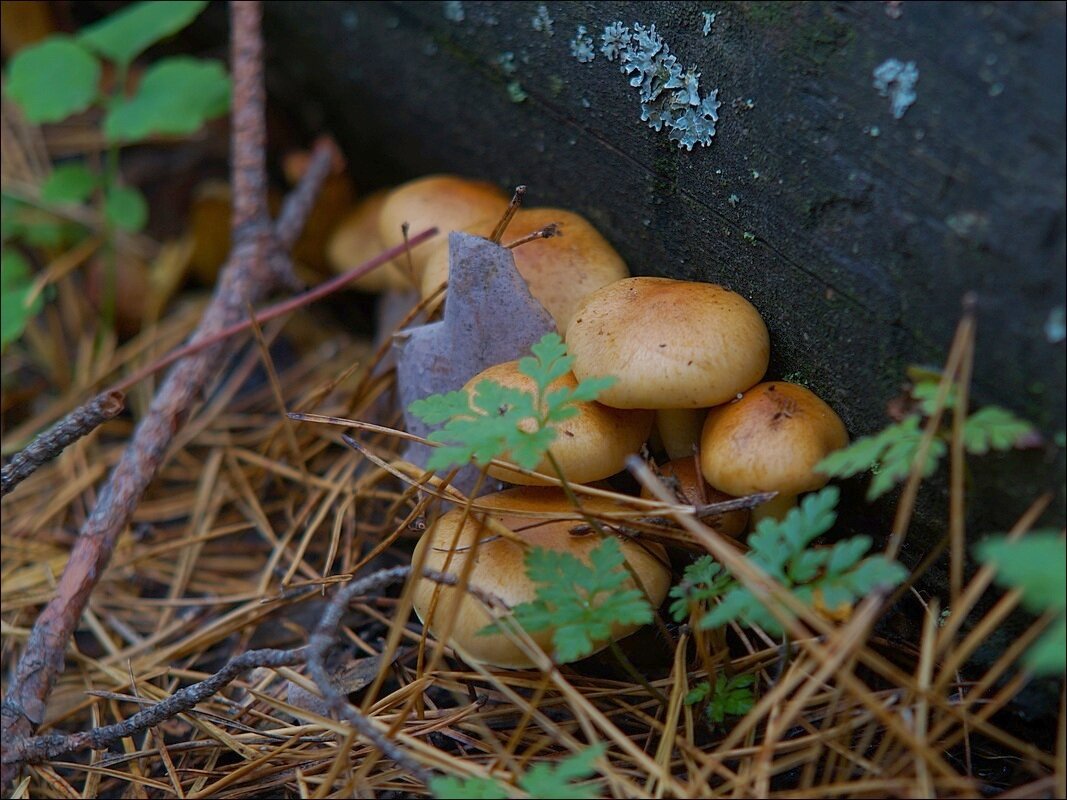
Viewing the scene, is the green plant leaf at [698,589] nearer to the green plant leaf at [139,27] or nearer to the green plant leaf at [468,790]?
the green plant leaf at [468,790]

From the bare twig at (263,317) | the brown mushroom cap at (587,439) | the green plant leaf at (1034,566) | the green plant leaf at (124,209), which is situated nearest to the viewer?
the green plant leaf at (1034,566)

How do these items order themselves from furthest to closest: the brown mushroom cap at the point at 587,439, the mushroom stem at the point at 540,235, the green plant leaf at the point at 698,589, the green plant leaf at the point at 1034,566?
the mushroom stem at the point at 540,235 → the brown mushroom cap at the point at 587,439 → the green plant leaf at the point at 698,589 → the green plant leaf at the point at 1034,566

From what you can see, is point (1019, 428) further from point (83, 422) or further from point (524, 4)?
point (83, 422)

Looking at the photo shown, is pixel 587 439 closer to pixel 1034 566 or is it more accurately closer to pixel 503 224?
pixel 503 224

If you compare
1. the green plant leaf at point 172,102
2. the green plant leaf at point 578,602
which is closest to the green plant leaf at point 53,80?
the green plant leaf at point 172,102

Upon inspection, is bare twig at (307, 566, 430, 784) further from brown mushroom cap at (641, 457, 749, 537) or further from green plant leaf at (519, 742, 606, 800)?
brown mushroom cap at (641, 457, 749, 537)

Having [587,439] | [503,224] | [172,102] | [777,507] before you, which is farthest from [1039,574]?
[172,102]

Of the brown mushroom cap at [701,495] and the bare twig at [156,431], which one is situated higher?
the brown mushroom cap at [701,495]

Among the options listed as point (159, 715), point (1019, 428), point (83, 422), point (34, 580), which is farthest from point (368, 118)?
point (1019, 428)

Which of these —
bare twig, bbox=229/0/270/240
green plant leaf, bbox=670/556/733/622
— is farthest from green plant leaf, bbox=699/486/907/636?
bare twig, bbox=229/0/270/240
